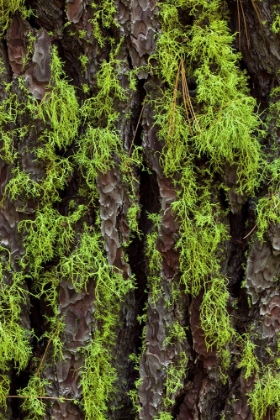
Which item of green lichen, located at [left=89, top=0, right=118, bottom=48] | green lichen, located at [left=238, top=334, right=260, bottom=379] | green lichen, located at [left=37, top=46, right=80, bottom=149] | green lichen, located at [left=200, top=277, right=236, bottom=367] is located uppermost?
green lichen, located at [left=89, top=0, right=118, bottom=48]

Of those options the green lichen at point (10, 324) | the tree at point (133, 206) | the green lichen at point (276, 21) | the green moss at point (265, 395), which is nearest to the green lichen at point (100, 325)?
the tree at point (133, 206)

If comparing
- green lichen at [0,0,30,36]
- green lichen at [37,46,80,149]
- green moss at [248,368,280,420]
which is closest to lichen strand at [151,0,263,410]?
green moss at [248,368,280,420]

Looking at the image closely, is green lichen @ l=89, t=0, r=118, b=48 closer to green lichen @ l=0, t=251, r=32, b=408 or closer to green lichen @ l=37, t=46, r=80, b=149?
green lichen @ l=37, t=46, r=80, b=149

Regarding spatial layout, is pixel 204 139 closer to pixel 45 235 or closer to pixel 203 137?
pixel 203 137

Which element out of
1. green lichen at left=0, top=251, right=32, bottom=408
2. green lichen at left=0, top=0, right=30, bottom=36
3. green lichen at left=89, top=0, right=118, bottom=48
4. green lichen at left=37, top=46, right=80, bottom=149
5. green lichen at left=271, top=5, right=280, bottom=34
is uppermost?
green lichen at left=271, top=5, right=280, bottom=34

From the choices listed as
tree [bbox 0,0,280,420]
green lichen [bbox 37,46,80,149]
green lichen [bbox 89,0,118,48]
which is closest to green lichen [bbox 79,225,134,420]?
tree [bbox 0,0,280,420]

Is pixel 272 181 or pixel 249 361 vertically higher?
pixel 272 181

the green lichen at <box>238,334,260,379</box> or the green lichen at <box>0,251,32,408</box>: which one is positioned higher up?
the green lichen at <box>238,334,260,379</box>

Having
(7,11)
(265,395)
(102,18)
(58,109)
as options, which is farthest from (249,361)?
(7,11)

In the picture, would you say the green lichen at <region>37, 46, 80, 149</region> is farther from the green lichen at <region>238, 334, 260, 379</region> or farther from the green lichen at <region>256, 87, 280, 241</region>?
the green lichen at <region>238, 334, 260, 379</region>
